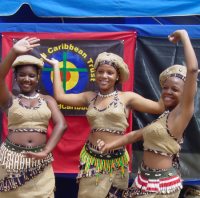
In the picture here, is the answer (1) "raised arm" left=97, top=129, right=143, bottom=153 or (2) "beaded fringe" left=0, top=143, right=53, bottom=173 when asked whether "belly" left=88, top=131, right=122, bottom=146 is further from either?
(2) "beaded fringe" left=0, top=143, right=53, bottom=173

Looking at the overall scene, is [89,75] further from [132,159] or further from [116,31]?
[132,159]

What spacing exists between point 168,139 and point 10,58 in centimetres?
136

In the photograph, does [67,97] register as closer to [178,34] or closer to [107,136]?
[107,136]

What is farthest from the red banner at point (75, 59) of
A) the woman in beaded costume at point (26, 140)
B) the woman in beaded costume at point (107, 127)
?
the woman in beaded costume at point (26, 140)

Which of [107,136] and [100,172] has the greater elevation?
[107,136]

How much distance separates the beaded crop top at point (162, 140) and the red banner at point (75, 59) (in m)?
1.03

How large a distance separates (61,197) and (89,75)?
1529 mm

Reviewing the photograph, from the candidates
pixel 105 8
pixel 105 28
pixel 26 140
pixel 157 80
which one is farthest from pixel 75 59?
pixel 26 140

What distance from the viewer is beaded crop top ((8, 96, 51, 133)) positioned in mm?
3199

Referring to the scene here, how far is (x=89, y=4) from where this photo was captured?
4059 mm

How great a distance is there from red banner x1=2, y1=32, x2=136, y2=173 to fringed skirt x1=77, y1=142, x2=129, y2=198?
2.25ft

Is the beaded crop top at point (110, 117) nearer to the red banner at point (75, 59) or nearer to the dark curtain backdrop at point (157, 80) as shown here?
the red banner at point (75, 59)

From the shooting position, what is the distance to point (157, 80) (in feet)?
13.2

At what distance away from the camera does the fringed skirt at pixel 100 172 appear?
329 cm
